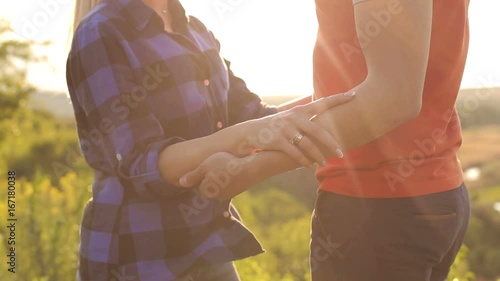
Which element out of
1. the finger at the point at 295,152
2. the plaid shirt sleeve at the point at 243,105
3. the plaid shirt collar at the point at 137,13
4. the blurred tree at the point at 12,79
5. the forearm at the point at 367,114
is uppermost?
the plaid shirt collar at the point at 137,13

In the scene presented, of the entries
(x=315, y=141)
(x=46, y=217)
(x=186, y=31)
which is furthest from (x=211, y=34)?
(x=46, y=217)

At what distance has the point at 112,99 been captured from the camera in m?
1.88

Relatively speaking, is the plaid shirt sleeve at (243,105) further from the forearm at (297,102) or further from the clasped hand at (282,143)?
the clasped hand at (282,143)

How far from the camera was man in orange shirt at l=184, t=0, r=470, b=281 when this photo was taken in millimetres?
1668

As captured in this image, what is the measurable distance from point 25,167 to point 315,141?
2894 cm

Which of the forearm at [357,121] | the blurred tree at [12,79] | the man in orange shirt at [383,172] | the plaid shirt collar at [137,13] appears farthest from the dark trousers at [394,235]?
the blurred tree at [12,79]

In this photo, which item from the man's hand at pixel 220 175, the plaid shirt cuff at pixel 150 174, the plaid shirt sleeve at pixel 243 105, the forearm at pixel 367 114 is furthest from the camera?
the plaid shirt sleeve at pixel 243 105

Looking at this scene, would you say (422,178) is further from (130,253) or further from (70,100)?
(70,100)

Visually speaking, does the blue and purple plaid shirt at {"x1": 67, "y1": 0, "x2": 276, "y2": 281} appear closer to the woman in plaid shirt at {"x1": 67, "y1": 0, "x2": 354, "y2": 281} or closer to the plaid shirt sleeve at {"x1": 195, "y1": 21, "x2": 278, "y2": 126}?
the woman in plaid shirt at {"x1": 67, "y1": 0, "x2": 354, "y2": 281}

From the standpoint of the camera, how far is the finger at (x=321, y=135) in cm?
154

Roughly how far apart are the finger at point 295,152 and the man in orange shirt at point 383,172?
0.06 feet

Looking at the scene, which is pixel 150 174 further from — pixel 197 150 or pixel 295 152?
pixel 295 152

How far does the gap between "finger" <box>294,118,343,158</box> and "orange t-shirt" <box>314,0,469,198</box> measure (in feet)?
1.02

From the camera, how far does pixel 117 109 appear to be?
6.15 ft
